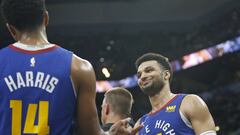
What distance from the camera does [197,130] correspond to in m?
4.03

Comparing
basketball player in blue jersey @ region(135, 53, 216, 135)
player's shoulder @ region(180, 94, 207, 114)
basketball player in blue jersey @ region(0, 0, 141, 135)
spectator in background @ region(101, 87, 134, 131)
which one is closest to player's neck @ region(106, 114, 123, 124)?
spectator in background @ region(101, 87, 134, 131)

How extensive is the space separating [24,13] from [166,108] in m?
A: 2.50

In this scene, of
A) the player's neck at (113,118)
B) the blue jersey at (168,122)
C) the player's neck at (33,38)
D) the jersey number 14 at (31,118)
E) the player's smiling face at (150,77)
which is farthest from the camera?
the player's smiling face at (150,77)

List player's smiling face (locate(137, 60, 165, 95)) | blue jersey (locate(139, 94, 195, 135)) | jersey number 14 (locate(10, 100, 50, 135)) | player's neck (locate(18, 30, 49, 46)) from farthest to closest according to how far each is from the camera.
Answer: player's smiling face (locate(137, 60, 165, 95)) < blue jersey (locate(139, 94, 195, 135)) < player's neck (locate(18, 30, 49, 46)) < jersey number 14 (locate(10, 100, 50, 135))

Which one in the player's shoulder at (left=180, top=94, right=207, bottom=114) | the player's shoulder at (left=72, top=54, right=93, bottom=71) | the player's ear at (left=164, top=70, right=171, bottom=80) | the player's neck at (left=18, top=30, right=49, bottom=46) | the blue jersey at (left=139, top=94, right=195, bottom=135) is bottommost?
the blue jersey at (left=139, top=94, right=195, bottom=135)

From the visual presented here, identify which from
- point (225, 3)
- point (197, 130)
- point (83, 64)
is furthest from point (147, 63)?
point (225, 3)

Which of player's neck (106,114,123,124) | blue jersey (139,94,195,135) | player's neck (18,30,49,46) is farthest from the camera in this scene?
blue jersey (139,94,195,135)

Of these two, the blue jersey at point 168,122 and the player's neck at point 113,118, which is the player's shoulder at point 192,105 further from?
the player's neck at point 113,118

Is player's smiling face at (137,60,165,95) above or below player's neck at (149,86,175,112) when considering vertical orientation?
above

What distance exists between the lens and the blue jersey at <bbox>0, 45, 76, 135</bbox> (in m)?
2.18

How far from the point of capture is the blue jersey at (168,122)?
4156mm

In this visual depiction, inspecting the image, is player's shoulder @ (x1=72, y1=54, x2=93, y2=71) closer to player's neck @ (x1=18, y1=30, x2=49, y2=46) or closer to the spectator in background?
player's neck @ (x1=18, y1=30, x2=49, y2=46)

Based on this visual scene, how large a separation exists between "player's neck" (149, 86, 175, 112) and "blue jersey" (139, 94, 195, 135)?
0.26 feet

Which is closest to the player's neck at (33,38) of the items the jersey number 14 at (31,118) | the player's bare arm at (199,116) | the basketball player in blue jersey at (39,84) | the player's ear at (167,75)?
the basketball player in blue jersey at (39,84)
